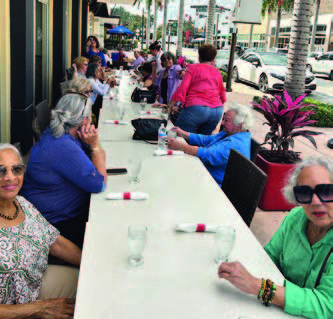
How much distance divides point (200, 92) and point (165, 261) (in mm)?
3747

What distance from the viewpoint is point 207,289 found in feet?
5.81

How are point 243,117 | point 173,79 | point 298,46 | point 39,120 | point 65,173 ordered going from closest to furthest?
point 65,173, point 243,117, point 39,120, point 173,79, point 298,46

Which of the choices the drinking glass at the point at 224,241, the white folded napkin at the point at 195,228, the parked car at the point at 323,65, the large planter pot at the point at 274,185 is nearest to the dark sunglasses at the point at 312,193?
the drinking glass at the point at 224,241

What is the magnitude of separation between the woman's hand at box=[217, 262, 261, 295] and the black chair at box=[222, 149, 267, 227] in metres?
0.95

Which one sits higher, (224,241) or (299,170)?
(299,170)

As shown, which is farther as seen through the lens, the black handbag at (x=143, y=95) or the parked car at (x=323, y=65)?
the parked car at (x=323, y=65)

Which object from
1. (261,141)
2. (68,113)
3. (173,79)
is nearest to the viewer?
(68,113)

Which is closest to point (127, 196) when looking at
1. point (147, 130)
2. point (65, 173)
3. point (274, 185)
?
point (65, 173)

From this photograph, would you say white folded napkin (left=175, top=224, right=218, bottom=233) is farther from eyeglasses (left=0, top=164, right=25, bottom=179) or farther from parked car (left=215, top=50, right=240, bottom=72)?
parked car (left=215, top=50, right=240, bottom=72)

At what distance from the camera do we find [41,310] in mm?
1923

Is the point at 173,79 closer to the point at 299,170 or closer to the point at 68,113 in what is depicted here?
the point at 68,113

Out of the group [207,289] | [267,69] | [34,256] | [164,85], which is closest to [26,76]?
[164,85]

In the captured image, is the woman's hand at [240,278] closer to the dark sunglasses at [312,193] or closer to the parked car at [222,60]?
the dark sunglasses at [312,193]

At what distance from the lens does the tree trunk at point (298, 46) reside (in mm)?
8188
